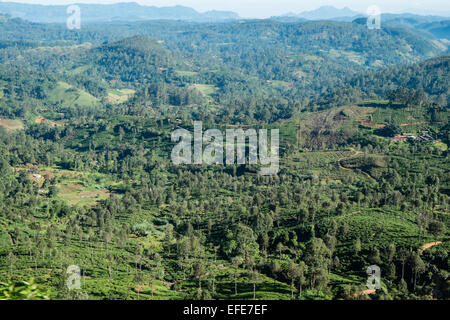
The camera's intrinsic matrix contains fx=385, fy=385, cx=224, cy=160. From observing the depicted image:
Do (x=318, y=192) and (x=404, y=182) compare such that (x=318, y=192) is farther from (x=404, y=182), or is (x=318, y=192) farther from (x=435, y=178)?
(x=435, y=178)

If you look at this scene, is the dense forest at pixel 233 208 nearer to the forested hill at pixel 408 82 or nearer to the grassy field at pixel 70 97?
the forested hill at pixel 408 82

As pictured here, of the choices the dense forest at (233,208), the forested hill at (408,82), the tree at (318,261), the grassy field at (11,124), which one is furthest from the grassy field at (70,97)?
the tree at (318,261)

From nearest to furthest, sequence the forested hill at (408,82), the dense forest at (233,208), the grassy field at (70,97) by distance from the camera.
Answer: the dense forest at (233,208), the forested hill at (408,82), the grassy field at (70,97)

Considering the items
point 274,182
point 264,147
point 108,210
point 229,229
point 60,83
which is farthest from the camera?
point 60,83

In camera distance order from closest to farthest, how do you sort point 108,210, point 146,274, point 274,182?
point 146,274 < point 108,210 < point 274,182

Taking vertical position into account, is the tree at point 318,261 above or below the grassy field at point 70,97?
below

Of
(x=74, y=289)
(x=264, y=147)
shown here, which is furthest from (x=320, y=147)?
(x=74, y=289)

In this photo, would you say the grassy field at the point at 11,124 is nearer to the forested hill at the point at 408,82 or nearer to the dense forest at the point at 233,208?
the dense forest at the point at 233,208

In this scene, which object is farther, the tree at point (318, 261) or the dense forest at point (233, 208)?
the dense forest at point (233, 208)

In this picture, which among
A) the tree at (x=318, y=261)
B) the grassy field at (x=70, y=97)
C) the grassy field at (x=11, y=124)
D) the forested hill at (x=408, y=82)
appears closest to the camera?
the tree at (x=318, y=261)

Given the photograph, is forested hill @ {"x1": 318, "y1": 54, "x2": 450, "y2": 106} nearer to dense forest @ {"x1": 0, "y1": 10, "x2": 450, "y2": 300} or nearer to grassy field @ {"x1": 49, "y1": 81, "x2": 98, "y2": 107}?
dense forest @ {"x1": 0, "y1": 10, "x2": 450, "y2": 300}

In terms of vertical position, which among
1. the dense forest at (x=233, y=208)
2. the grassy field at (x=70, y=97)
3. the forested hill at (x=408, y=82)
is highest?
the forested hill at (x=408, y=82)
